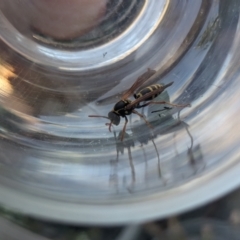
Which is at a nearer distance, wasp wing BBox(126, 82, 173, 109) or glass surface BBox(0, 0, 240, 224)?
glass surface BBox(0, 0, 240, 224)

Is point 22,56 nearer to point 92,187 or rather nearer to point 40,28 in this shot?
point 40,28

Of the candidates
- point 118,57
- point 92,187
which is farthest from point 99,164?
point 118,57

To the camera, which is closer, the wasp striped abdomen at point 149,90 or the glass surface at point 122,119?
the glass surface at point 122,119

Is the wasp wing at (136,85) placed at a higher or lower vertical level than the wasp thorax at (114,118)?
higher

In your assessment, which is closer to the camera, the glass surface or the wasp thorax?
the glass surface

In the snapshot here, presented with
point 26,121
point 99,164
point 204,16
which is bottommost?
point 99,164

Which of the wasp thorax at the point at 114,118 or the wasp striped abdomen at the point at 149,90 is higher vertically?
the wasp striped abdomen at the point at 149,90

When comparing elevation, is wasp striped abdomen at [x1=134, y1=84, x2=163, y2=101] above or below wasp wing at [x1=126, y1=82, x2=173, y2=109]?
above

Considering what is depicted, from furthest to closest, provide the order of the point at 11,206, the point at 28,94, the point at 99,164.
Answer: the point at 28,94
the point at 99,164
the point at 11,206
